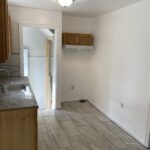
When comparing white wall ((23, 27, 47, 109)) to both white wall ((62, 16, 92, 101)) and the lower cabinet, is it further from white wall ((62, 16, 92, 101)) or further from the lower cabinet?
the lower cabinet

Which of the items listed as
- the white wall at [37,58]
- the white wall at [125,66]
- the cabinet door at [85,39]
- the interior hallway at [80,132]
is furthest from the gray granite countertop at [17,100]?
the white wall at [37,58]

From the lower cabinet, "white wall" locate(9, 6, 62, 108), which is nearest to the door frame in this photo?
"white wall" locate(9, 6, 62, 108)

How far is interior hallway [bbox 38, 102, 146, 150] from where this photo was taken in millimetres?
2904

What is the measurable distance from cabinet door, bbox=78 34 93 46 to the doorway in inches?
→ 62.4

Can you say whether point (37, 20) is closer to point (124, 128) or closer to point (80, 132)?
point (80, 132)

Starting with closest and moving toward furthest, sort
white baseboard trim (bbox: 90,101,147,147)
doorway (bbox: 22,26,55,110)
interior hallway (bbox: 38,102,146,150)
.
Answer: interior hallway (bbox: 38,102,146,150)
white baseboard trim (bbox: 90,101,147,147)
doorway (bbox: 22,26,55,110)

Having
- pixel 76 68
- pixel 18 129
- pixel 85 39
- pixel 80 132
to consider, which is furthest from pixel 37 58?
Result: pixel 18 129

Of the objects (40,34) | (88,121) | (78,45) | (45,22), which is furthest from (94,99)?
(40,34)

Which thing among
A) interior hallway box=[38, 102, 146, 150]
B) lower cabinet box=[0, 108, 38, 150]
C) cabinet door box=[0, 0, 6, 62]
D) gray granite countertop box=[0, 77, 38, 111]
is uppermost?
cabinet door box=[0, 0, 6, 62]

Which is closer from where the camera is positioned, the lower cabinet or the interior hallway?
the lower cabinet

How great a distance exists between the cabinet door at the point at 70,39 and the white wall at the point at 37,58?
188 cm

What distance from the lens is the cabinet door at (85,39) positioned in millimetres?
4616

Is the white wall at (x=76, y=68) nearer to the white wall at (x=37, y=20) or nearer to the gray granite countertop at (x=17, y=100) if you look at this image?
the white wall at (x=37, y=20)

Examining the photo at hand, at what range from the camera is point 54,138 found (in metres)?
3.10
